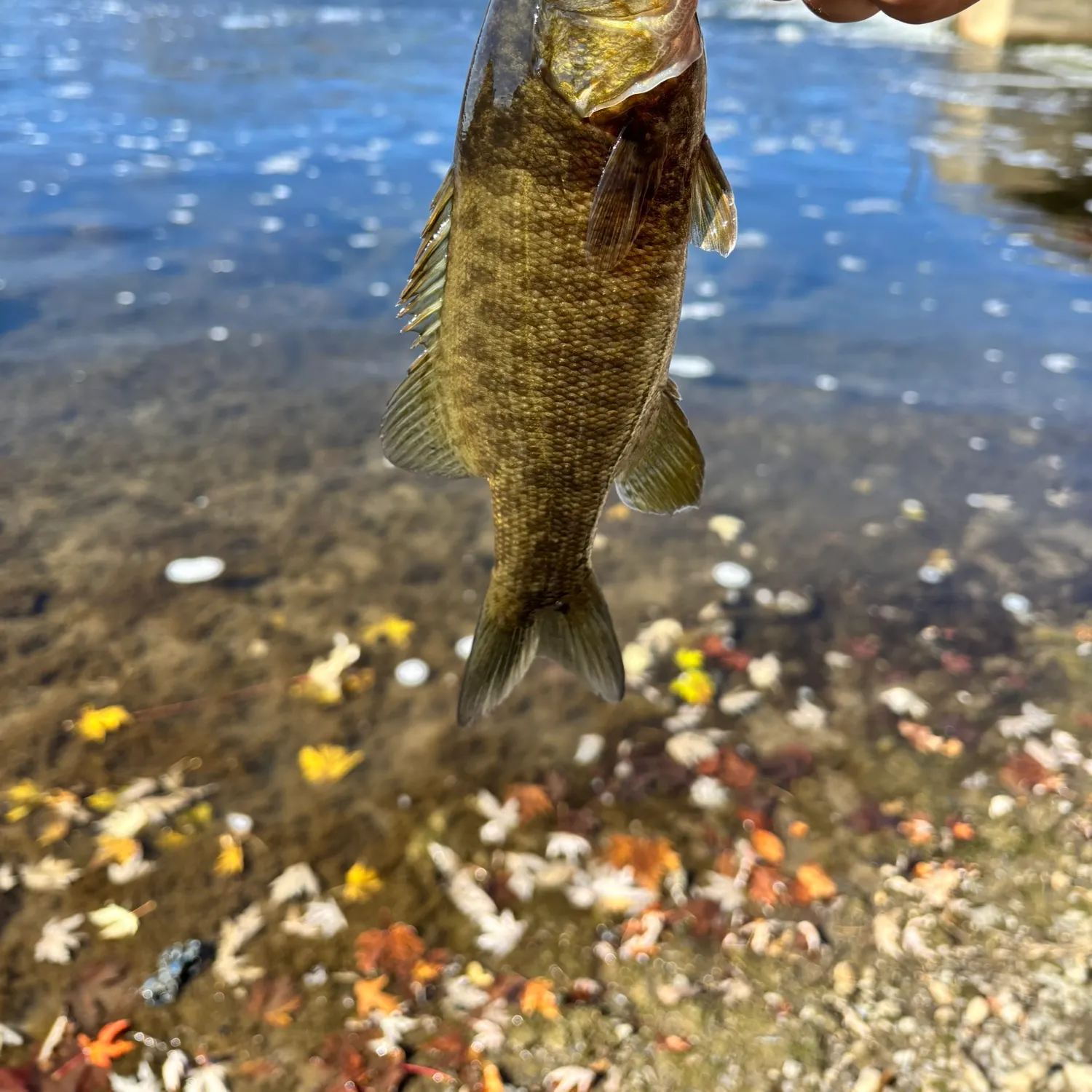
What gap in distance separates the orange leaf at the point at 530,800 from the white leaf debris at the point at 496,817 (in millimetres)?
23

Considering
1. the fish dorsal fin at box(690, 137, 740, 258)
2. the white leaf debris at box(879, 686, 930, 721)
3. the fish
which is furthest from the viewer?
the white leaf debris at box(879, 686, 930, 721)

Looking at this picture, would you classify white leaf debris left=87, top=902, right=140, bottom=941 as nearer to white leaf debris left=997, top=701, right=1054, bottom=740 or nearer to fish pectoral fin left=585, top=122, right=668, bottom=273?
fish pectoral fin left=585, top=122, right=668, bottom=273

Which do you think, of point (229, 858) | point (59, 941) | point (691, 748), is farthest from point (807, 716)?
point (59, 941)

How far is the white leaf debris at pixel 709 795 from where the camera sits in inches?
169

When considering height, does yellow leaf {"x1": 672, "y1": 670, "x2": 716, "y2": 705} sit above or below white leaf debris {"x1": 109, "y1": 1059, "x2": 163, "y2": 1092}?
below

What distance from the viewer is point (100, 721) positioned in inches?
180

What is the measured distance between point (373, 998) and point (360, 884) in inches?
21.5

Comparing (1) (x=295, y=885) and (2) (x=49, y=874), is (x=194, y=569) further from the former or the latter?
(1) (x=295, y=885)

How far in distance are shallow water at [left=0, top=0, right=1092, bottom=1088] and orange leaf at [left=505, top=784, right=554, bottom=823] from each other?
0.08 metres

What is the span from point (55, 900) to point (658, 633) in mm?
3345

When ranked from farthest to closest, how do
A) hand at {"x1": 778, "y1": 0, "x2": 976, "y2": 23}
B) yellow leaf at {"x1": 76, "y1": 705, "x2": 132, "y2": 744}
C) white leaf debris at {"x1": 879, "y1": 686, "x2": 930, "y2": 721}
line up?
1. white leaf debris at {"x1": 879, "y1": 686, "x2": 930, "y2": 721}
2. yellow leaf at {"x1": 76, "y1": 705, "x2": 132, "y2": 744}
3. hand at {"x1": 778, "y1": 0, "x2": 976, "y2": 23}

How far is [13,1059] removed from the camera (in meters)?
3.19

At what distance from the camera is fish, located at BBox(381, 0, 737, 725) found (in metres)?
1.68

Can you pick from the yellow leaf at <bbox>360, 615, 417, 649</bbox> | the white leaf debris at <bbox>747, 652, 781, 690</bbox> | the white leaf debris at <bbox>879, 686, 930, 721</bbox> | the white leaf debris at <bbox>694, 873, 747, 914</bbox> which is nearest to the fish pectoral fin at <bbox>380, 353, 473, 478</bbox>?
the white leaf debris at <bbox>694, 873, 747, 914</bbox>
